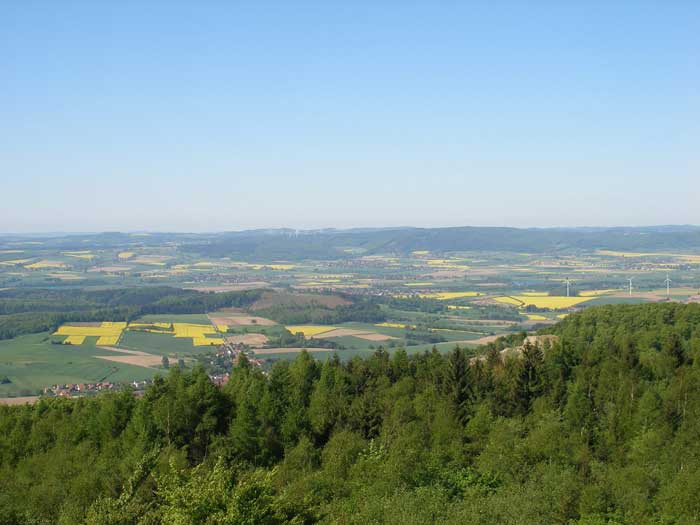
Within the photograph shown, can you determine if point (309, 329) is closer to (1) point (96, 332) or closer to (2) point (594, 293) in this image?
(1) point (96, 332)

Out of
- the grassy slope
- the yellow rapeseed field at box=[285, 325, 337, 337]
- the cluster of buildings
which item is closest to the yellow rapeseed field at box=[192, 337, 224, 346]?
the grassy slope

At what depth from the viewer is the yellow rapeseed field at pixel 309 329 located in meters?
104

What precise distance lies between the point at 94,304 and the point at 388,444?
106689mm

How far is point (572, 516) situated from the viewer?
2634 centimetres

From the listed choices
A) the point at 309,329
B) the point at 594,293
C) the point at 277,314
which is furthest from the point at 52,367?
the point at 594,293

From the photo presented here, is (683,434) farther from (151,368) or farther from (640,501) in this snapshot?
(151,368)

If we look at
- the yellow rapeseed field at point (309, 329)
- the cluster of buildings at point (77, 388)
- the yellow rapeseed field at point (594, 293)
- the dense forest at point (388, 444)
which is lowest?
the yellow rapeseed field at point (309, 329)

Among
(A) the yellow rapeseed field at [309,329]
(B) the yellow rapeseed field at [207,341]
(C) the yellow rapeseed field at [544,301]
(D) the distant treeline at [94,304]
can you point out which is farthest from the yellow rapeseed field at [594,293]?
(B) the yellow rapeseed field at [207,341]

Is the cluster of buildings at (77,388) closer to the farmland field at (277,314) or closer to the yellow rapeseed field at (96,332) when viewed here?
the farmland field at (277,314)

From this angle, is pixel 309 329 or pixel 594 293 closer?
pixel 309 329

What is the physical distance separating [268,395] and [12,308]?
9636cm

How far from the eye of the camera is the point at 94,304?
131875 millimetres

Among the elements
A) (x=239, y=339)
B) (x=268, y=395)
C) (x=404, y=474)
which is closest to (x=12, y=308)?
(x=239, y=339)

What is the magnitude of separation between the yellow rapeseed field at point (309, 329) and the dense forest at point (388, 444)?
50057 mm
